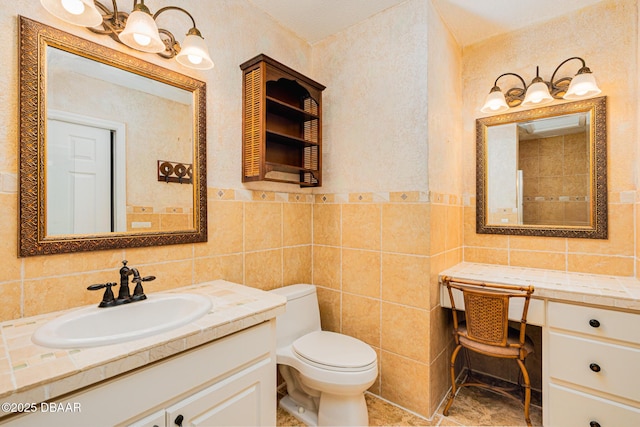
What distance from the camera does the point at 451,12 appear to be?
1.89 m

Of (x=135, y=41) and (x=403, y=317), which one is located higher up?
(x=135, y=41)

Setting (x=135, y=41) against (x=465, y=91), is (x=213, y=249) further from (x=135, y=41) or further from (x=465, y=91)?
(x=465, y=91)

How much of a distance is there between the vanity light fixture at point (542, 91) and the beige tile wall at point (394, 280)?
0.72 m

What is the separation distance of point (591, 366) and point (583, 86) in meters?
1.52

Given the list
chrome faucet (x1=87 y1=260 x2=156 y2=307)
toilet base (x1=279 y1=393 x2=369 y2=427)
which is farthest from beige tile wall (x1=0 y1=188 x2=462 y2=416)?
toilet base (x1=279 y1=393 x2=369 y2=427)

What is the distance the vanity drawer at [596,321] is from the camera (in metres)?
1.37

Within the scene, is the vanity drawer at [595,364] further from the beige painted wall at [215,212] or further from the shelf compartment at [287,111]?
the shelf compartment at [287,111]

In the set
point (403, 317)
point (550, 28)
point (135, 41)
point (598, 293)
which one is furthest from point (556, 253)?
point (135, 41)

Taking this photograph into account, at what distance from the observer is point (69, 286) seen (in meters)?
1.18

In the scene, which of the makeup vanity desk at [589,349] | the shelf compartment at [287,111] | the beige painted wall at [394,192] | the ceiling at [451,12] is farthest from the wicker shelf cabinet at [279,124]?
the makeup vanity desk at [589,349]

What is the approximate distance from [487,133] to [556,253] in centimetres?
95

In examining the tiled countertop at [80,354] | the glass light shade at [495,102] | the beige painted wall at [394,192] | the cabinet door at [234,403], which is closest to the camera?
the tiled countertop at [80,354]

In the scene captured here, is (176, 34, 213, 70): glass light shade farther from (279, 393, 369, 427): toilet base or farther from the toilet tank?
(279, 393, 369, 427): toilet base

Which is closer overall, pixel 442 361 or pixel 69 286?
pixel 69 286
